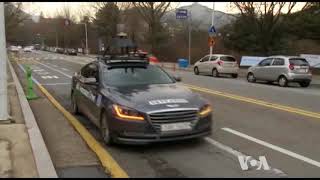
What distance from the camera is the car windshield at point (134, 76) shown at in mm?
9742

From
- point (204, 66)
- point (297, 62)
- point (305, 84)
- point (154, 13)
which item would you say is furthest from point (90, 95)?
point (154, 13)

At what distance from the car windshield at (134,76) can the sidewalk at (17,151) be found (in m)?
1.85

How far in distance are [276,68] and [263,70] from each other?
0.94 meters

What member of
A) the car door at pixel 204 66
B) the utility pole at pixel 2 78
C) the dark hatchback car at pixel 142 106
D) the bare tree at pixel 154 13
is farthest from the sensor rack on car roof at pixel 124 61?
the bare tree at pixel 154 13

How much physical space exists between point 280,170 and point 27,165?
358cm

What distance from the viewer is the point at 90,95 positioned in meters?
10.5

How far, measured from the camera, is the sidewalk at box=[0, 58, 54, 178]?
691 centimetres

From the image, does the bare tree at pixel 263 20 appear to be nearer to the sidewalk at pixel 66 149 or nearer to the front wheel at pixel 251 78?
the front wheel at pixel 251 78

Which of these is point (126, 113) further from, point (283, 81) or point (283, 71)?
point (283, 71)

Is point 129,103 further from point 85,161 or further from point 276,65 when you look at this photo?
point 276,65

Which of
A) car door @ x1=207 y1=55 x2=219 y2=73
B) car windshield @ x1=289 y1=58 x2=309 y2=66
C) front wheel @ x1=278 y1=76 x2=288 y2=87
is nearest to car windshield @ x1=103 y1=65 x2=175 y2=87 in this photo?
front wheel @ x1=278 y1=76 x2=288 y2=87

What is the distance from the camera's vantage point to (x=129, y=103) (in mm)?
8453

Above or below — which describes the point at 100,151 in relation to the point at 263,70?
below

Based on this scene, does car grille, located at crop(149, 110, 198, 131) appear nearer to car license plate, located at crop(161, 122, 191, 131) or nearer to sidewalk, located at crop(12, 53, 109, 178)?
car license plate, located at crop(161, 122, 191, 131)
